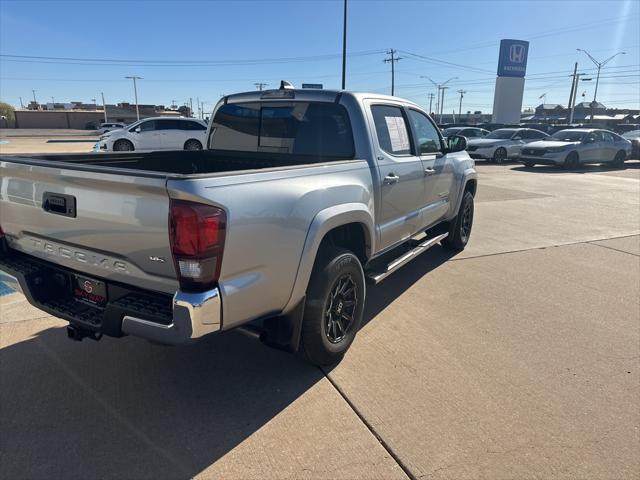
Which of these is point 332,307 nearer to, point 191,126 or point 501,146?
point 191,126

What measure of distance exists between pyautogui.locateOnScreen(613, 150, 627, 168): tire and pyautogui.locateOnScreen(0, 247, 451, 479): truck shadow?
21.2 metres

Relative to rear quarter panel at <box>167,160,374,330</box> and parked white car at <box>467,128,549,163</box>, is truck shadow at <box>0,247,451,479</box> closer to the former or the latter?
rear quarter panel at <box>167,160,374,330</box>

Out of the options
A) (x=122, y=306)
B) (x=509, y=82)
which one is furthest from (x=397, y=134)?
(x=509, y=82)

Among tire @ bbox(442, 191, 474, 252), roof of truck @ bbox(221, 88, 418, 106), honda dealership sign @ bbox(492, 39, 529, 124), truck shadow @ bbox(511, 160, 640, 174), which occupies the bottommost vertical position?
truck shadow @ bbox(511, 160, 640, 174)

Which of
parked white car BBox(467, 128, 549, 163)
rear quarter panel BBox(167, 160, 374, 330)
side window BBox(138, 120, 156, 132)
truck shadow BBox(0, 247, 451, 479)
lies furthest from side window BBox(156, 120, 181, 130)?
rear quarter panel BBox(167, 160, 374, 330)

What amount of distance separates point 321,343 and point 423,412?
0.79 meters

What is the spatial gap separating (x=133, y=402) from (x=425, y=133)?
12.7 feet

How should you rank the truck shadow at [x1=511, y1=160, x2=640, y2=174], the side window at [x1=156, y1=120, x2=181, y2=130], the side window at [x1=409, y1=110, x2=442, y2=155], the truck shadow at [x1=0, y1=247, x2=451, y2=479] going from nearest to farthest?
the truck shadow at [x1=0, y1=247, x2=451, y2=479]
the side window at [x1=409, y1=110, x2=442, y2=155]
the truck shadow at [x1=511, y1=160, x2=640, y2=174]
the side window at [x1=156, y1=120, x2=181, y2=130]

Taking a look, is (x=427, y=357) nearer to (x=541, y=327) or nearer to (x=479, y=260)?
(x=541, y=327)

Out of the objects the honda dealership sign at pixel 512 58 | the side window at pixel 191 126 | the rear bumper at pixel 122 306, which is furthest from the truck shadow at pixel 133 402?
the honda dealership sign at pixel 512 58

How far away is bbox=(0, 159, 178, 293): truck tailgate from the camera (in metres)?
2.26

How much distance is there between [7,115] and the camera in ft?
255

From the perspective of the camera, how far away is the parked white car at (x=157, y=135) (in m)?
19.3

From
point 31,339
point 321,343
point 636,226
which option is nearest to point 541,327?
point 321,343
